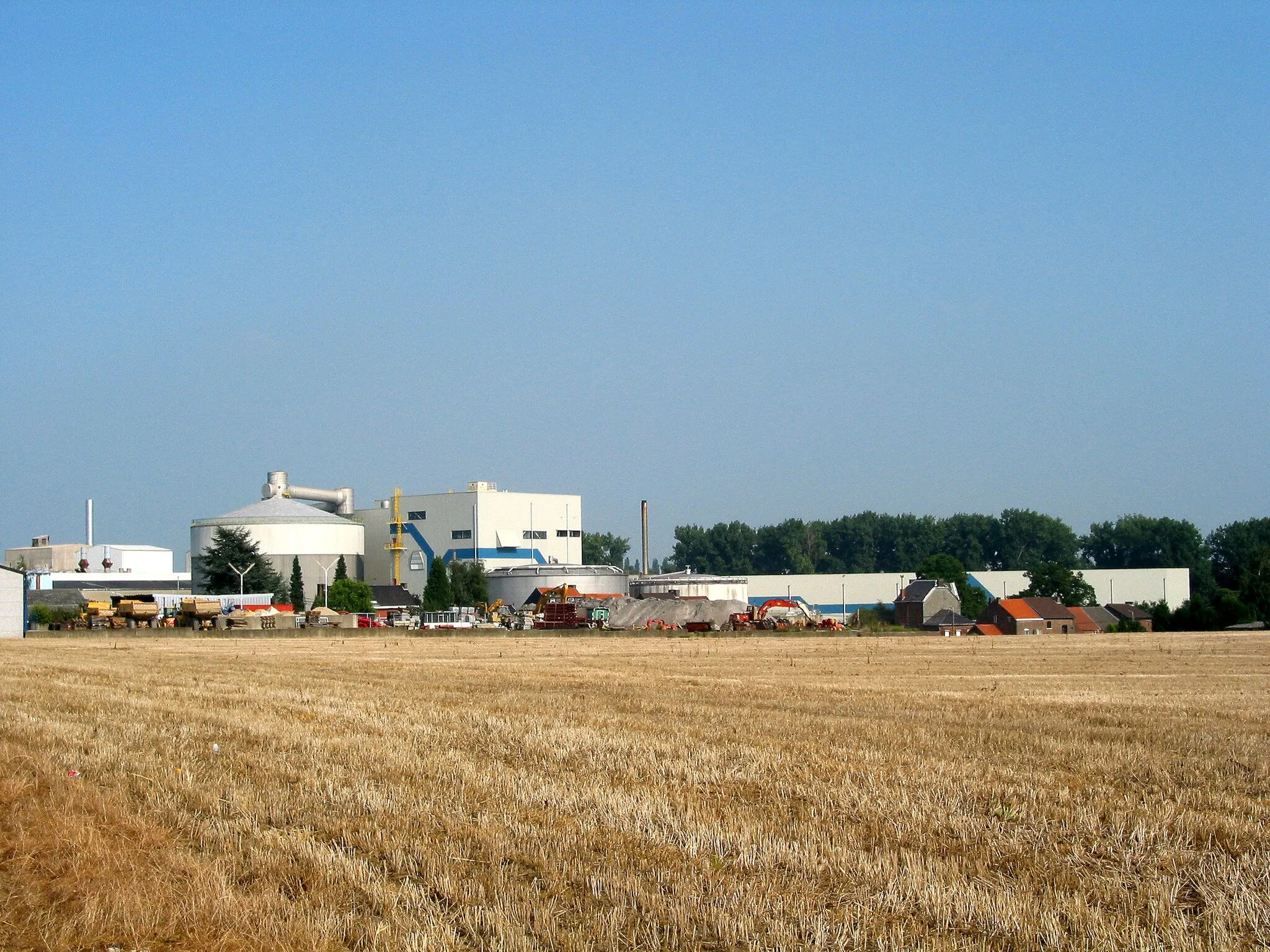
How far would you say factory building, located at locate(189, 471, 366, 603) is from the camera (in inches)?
5281

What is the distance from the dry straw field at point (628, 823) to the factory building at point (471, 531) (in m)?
116

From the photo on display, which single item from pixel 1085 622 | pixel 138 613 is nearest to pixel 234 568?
pixel 138 613

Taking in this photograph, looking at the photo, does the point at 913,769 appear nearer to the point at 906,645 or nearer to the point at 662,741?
the point at 662,741

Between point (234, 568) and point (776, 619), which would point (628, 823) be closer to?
point (776, 619)

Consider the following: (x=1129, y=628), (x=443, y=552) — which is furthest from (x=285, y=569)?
(x=1129, y=628)

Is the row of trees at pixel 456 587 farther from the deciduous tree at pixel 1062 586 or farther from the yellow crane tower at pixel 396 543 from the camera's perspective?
the deciduous tree at pixel 1062 586

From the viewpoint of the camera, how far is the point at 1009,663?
4009cm

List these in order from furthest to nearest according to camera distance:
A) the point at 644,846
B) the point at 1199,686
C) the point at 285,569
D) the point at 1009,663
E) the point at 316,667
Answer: the point at 285,569
the point at 1009,663
the point at 316,667
the point at 1199,686
the point at 644,846

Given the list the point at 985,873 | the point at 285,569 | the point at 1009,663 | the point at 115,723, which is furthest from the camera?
the point at 285,569

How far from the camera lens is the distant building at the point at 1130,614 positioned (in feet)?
383

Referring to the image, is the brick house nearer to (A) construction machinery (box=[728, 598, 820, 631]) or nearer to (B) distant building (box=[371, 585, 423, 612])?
(A) construction machinery (box=[728, 598, 820, 631])

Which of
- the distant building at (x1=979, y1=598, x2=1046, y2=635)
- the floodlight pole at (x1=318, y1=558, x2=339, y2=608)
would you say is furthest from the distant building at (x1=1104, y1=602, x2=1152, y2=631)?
the floodlight pole at (x1=318, y1=558, x2=339, y2=608)

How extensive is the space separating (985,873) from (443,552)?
132581 millimetres

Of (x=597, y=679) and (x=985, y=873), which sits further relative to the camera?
(x=597, y=679)
